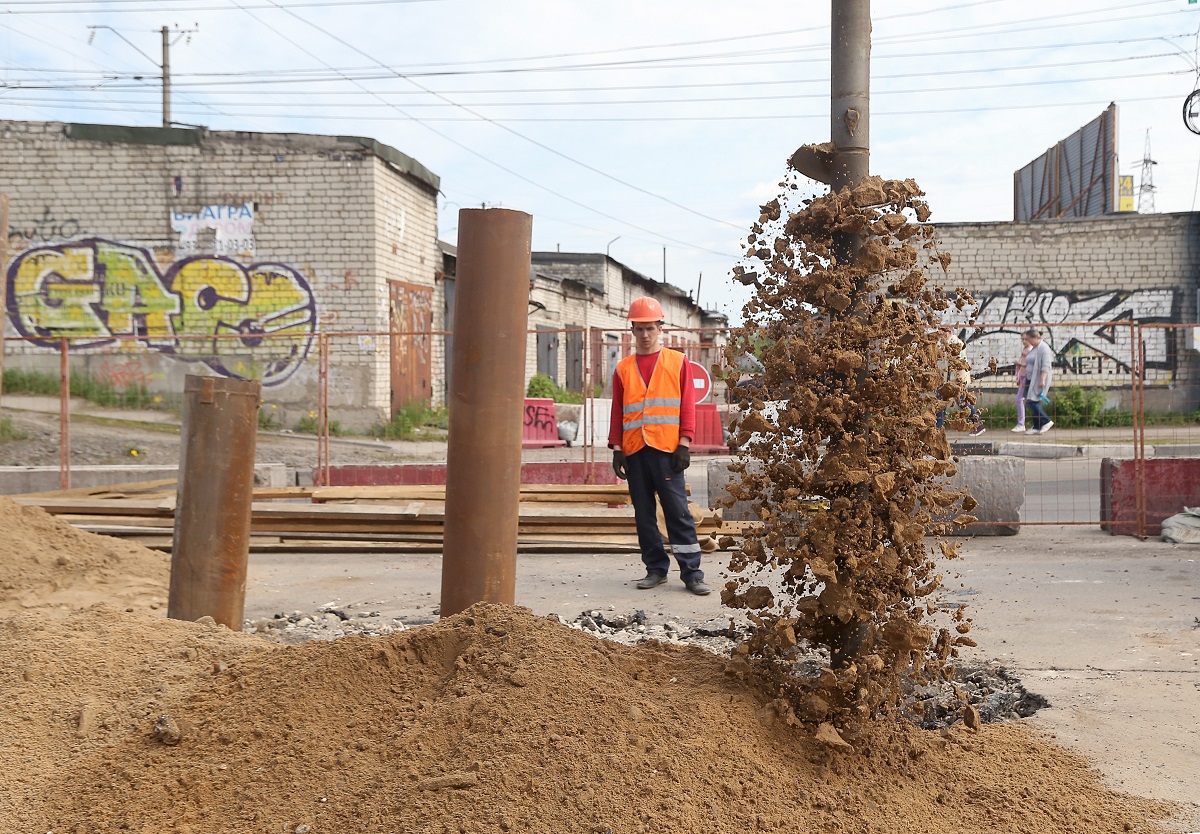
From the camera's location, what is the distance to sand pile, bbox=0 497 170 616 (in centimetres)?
634

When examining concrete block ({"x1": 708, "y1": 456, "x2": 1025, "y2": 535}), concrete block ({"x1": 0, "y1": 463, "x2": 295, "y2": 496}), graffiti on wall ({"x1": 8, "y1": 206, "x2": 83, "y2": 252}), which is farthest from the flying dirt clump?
graffiti on wall ({"x1": 8, "y1": 206, "x2": 83, "y2": 252})

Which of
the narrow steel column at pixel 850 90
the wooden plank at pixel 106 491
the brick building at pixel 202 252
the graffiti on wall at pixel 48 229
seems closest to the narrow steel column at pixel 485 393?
the narrow steel column at pixel 850 90

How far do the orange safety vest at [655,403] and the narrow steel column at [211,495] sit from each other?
9.04ft

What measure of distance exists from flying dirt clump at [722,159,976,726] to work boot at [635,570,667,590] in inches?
150

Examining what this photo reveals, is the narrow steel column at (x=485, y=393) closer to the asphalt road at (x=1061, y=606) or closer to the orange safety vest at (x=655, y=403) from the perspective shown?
the asphalt road at (x=1061, y=606)

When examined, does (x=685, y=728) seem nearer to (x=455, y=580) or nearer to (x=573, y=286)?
(x=455, y=580)

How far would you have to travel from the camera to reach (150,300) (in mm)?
19922

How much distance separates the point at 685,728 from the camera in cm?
310

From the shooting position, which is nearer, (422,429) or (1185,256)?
(422,429)

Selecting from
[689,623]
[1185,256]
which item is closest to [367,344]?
[689,623]

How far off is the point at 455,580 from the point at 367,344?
52.7ft

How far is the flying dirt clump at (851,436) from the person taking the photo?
325cm

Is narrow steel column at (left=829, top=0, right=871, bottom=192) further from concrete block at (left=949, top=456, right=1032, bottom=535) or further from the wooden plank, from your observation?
the wooden plank

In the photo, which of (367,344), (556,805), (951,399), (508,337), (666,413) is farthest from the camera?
(367,344)
